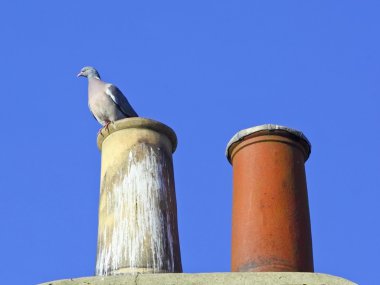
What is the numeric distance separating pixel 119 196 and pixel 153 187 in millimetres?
287

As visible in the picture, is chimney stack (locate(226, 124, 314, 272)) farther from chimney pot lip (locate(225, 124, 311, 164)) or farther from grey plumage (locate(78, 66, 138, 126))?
grey plumage (locate(78, 66, 138, 126))

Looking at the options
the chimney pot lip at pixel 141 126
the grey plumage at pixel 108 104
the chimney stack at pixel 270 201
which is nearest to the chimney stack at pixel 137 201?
the chimney pot lip at pixel 141 126

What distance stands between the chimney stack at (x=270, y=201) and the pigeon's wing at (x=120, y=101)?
2370 mm

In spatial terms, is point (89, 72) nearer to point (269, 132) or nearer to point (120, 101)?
point (120, 101)

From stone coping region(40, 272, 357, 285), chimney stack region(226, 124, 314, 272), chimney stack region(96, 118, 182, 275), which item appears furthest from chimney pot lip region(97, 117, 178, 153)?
stone coping region(40, 272, 357, 285)

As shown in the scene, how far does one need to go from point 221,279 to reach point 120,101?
4.19 m

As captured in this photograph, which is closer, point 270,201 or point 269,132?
point 270,201

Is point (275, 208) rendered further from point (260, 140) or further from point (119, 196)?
point (119, 196)

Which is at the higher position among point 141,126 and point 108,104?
point 108,104

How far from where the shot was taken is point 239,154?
28.9 ft

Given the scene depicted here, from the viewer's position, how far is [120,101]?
11.1 metres

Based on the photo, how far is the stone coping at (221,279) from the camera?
7227 millimetres

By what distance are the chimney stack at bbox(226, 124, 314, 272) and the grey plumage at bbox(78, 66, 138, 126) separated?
2.36 metres

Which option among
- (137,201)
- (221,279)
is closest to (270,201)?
(137,201)
